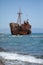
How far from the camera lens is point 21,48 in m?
3.81

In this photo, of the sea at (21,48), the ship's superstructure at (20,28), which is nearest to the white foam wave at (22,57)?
the sea at (21,48)

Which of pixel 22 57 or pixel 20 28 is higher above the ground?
pixel 20 28

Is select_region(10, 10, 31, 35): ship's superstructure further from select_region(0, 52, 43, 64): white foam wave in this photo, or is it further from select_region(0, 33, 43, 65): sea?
select_region(0, 52, 43, 64): white foam wave

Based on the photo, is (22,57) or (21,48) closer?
(22,57)

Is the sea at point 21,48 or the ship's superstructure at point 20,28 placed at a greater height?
the ship's superstructure at point 20,28

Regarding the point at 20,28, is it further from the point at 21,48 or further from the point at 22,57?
the point at 22,57

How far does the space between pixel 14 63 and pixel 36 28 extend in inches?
24.0

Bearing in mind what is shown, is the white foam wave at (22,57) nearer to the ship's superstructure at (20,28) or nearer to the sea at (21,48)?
the sea at (21,48)

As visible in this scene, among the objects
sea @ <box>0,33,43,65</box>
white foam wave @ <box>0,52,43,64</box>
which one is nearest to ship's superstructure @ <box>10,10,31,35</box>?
sea @ <box>0,33,43,65</box>

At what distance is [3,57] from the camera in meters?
3.74

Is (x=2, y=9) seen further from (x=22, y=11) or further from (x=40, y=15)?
(x=40, y=15)

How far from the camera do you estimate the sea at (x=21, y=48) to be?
366 centimetres

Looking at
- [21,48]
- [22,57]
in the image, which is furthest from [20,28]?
[22,57]

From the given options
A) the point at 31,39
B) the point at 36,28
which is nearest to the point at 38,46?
the point at 31,39
